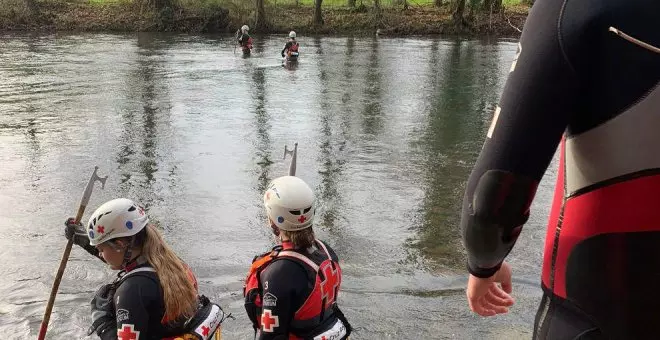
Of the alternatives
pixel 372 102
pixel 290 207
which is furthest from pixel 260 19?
pixel 290 207

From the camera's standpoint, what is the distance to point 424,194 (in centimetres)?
821

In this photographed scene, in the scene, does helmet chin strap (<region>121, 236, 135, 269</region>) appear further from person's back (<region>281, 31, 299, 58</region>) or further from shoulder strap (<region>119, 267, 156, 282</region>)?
person's back (<region>281, 31, 299, 58</region>)

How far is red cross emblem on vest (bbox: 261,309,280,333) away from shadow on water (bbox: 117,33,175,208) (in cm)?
484

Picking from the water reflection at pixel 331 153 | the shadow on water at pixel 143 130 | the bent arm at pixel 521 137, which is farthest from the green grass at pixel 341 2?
the bent arm at pixel 521 137

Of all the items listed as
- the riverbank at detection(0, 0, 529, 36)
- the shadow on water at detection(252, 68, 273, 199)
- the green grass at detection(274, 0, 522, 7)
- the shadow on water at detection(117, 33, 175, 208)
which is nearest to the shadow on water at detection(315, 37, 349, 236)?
the shadow on water at detection(252, 68, 273, 199)

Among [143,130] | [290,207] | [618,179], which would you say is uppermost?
[618,179]

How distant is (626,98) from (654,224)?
0.32 metres

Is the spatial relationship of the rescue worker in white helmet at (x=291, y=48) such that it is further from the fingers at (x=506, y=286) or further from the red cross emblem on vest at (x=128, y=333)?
the fingers at (x=506, y=286)

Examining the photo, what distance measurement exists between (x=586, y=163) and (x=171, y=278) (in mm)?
2353

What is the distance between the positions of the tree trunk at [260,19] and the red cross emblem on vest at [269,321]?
3431cm

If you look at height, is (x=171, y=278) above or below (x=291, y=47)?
above

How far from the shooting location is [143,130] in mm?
11547

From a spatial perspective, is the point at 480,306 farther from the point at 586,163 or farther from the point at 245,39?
the point at 245,39

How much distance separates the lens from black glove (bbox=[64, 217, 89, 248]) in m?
3.71
